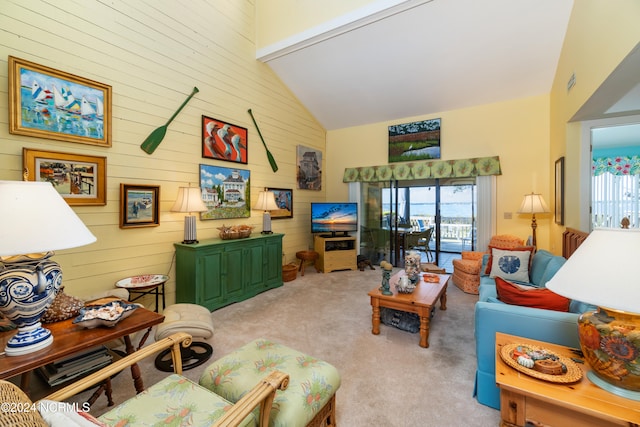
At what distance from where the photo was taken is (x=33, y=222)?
1204 mm

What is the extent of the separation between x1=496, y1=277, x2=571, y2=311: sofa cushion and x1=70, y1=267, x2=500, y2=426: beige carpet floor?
73 cm

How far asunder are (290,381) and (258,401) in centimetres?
39

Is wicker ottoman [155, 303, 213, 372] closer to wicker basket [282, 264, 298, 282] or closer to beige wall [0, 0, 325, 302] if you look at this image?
beige wall [0, 0, 325, 302]

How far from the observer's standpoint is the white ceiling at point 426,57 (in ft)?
11.5

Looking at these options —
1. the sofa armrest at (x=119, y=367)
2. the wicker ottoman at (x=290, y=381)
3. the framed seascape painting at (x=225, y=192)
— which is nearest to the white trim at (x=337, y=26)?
the framed seascape painting at (x=225, y=192)

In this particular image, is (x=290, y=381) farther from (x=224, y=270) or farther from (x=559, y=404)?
(x=224, y=270)

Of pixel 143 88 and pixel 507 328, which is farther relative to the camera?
pixel 143 88

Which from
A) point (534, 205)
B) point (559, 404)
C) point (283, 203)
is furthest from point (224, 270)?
point (534, 205)

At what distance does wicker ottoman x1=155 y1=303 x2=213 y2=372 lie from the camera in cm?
218

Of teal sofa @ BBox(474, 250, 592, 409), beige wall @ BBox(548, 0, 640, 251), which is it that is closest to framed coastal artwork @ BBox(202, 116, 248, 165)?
teal sofa @ BBox(474, 250, 592, 409)

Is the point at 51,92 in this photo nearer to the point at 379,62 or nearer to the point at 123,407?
the point at 123,407

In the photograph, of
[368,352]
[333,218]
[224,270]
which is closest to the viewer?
[368,352]

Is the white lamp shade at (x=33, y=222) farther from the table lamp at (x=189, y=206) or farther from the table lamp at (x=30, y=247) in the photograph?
the table lamp at (x=189, y=206)

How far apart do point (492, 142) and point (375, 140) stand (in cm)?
221
